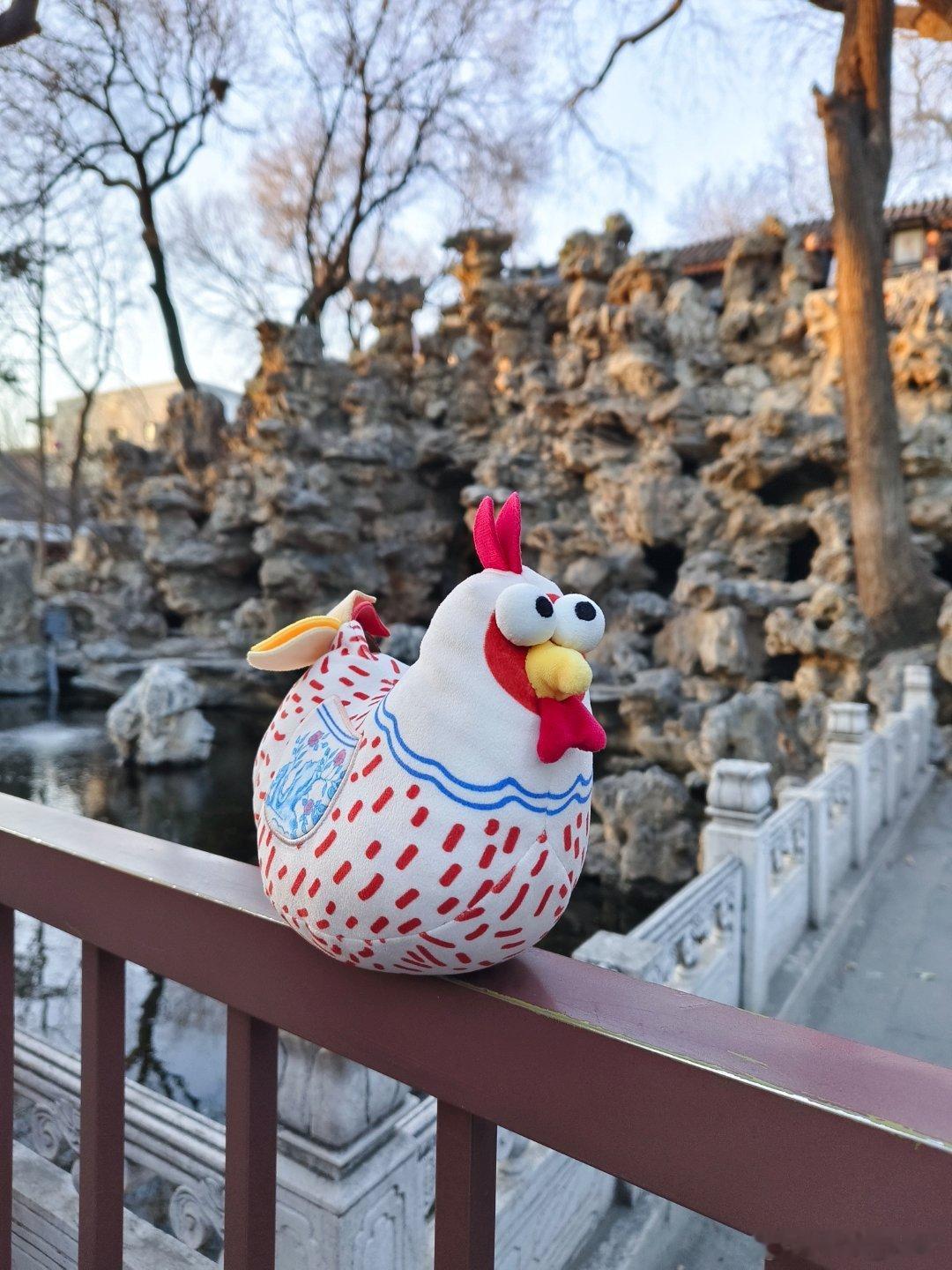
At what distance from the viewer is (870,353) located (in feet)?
28.6

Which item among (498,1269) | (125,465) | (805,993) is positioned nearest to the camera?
(498,1269)

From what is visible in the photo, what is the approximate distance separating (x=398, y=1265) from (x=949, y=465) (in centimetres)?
1026

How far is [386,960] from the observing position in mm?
666

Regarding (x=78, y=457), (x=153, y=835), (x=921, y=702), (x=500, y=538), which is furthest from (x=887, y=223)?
(x=78, y=457)

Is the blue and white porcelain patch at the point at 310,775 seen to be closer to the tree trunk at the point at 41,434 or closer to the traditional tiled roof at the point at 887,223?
the traditional tiled roof at the point at 887,223

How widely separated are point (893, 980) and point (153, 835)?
3.34 metres

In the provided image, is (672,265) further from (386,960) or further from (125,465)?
(386,960)

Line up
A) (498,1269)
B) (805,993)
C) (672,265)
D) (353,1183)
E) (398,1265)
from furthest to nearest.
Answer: (672,265)
(805,993)
(498,1269)
(398,1265)
(353,1183)

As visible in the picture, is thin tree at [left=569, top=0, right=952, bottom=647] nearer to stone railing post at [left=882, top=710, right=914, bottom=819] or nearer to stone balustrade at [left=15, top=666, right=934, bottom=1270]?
stone railing post at [left=882, top=710, right=914, bottom=819]

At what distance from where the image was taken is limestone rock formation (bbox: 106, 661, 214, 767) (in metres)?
10.5

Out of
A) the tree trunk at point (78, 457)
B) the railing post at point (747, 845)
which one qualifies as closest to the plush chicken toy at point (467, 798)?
the railing post at point (747, 845)

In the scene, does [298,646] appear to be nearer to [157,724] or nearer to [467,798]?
[467,798]

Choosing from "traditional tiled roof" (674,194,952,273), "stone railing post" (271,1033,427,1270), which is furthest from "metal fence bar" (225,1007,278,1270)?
"traditional tiled roof" (674,194,952,273)

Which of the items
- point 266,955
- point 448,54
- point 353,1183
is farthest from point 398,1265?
point 448,54
